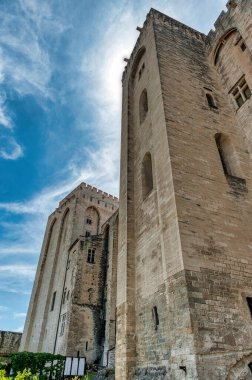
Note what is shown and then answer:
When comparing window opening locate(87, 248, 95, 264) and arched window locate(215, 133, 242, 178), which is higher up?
window opening locate(87, 248, 95, 264)

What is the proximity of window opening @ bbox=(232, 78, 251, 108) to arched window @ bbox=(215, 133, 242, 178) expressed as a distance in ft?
6.81

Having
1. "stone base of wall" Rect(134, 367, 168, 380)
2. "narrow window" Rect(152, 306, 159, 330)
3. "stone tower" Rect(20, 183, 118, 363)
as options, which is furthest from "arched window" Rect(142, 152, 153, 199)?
"stone tower" Rect(20, 183, 118, 363)

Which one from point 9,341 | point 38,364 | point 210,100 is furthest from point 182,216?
point 9,341

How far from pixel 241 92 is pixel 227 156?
3167mm

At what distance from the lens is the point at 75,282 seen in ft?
61.5

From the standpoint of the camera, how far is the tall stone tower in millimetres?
5766

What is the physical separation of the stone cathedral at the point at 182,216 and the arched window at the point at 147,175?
45 mm

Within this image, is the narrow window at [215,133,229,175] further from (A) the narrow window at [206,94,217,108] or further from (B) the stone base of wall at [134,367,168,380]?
(B) the stone base of wall at [134,367,168,380]

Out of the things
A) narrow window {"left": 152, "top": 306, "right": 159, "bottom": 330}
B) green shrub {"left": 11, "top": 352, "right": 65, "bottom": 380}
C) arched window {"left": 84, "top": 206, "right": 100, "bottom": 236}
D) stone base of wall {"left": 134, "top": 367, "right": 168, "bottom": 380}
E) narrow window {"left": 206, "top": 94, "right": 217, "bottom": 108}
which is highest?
arched window {"left": 84, "top": 206, "right": 100, "bottom": 236}

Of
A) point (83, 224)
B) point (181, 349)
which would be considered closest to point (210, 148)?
point (181, 349)

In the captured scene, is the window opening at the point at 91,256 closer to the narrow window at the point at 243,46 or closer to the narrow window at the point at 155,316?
the narrow window at the point at 155,316

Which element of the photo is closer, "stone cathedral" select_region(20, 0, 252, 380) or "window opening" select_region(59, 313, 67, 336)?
"stone cathedral" select_region(20, 0, 252, 380)

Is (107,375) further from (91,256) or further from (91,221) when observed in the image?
(91,221)

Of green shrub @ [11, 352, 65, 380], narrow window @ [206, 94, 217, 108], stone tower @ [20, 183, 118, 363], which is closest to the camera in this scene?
green shrub @ [11, 352, 65, 380]
